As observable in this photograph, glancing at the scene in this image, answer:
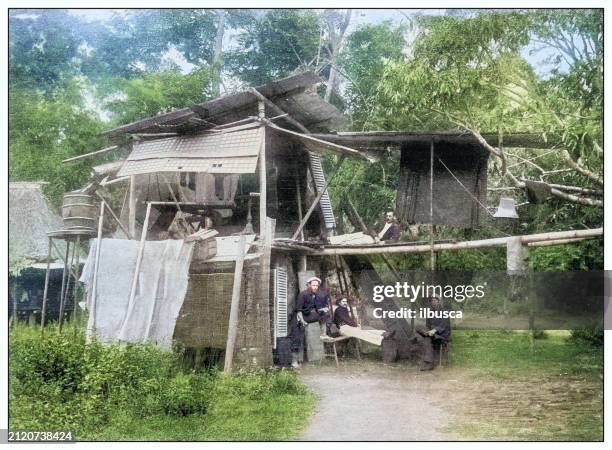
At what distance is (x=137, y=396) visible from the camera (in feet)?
20.4

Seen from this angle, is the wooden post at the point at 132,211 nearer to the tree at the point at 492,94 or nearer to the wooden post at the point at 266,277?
the wooden post at the point at 266,277

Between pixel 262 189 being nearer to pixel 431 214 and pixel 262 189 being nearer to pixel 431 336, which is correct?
pixel 431 214

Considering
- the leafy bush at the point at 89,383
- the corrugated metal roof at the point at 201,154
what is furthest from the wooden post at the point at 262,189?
the leafy bush at the point at 89,383

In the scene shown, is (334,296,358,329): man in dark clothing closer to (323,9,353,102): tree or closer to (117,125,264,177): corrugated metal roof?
(117,125,264,177): corrugated metal roof

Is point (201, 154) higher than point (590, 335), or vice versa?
point (201, 154)

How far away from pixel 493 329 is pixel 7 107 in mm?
4923

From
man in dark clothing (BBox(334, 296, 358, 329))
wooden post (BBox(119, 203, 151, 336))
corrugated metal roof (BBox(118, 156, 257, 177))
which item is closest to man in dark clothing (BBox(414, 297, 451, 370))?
man in dark clothing (BBox(334, 296, 358, 329))

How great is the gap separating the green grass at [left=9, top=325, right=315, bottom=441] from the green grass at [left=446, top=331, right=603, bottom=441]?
4.87ft

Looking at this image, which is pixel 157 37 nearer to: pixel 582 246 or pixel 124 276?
pixel 124 276

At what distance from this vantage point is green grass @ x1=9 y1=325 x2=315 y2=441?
20.1 ft

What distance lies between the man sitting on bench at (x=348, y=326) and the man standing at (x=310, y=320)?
0.12 m

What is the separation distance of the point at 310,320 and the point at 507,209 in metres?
2.09

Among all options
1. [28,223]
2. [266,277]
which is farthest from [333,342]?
[28,223]
